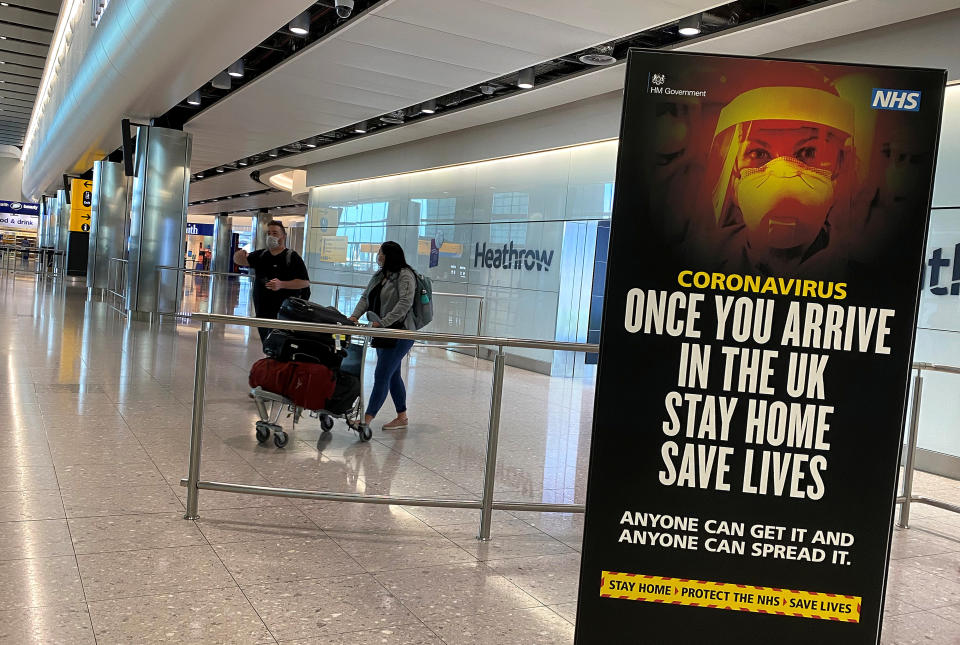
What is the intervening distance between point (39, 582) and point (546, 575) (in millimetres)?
2133

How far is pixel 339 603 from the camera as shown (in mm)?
3375

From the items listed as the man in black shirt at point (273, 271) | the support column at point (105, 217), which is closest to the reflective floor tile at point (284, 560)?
the man in black shirt at point (273, 271)

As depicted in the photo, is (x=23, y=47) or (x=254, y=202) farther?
(x=254, y=202)

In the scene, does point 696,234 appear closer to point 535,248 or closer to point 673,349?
point 673,349

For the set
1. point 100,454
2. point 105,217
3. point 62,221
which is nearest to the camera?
point 100,454

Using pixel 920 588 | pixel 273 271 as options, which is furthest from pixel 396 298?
pixel 920 588

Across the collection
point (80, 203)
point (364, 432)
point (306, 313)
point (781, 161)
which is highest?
point (80, 203)

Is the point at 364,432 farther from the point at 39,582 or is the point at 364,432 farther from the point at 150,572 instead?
the point at 39,582

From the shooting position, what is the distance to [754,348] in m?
2.48

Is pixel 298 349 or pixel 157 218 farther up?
pixel 157 218

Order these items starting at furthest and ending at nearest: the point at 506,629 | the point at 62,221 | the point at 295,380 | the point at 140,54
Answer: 1. the point at 62,221
2. the point at 140,54
3. the point at 295,380
4. the point at 506,629

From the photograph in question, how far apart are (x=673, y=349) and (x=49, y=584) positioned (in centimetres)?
261

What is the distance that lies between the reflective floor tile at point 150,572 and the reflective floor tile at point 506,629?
0.97 meters

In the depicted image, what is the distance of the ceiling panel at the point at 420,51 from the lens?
766cm
